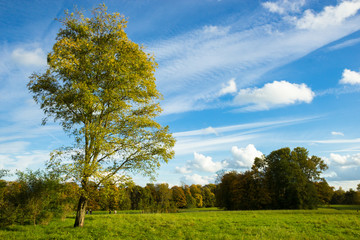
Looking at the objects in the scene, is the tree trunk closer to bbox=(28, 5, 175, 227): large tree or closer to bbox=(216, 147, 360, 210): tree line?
bbox=(28, 5, 175, 227): large tree

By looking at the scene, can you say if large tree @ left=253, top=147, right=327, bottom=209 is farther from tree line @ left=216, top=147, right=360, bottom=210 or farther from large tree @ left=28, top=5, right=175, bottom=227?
large tree @ left=28, top=5, right=175, bottom=227

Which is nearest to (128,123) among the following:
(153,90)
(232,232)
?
(153,90)

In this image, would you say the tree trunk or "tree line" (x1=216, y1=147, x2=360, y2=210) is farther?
"tree line" (x1=216, y1=147, x2=360, y2=210)

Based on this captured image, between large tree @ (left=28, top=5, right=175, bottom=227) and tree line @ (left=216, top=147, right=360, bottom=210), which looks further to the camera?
tree line @ (left=216, top=147, right=360, bottom=210)

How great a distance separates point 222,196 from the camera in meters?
62.1

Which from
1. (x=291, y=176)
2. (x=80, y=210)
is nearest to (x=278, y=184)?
(x=291, y=176)

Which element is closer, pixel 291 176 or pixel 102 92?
pixel 102 92

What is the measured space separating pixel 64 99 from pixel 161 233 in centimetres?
1250

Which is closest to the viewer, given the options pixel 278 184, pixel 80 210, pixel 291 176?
pixel 80 210

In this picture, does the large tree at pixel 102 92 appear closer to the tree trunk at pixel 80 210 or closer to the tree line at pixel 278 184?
the tree trunk at pixel 80 210

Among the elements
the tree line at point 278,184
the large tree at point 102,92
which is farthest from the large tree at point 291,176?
the large tree at point 102,92

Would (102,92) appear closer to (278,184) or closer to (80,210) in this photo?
(80,210)

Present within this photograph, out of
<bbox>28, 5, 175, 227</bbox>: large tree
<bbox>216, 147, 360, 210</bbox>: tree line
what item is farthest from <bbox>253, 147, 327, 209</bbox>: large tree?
<bbox>28, 5, 175, 227</bbox>: large tree

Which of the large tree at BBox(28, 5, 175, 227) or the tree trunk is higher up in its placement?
the large tree at BBox(28, 5, 175, 227)
